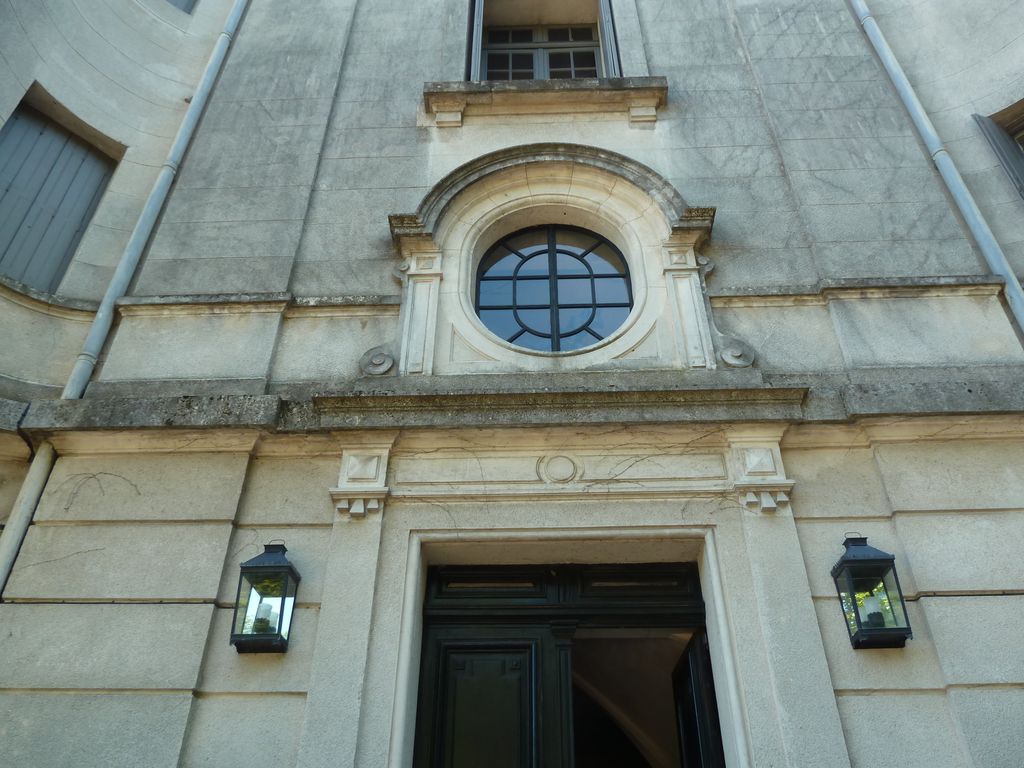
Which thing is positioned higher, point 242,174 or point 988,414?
point 242,174

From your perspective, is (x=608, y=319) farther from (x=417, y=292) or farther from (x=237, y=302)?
(x=237, y=302)

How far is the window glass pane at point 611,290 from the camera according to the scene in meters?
7.56

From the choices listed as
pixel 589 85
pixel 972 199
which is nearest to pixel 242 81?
pixel 589 85

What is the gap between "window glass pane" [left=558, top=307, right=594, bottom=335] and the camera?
732 cm

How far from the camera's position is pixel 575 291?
7637 mm

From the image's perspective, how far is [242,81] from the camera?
938 cm

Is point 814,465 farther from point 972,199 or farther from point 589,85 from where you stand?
point 589,85

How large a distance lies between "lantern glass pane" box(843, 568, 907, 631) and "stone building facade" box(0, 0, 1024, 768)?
256mm

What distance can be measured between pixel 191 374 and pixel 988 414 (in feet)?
21.8

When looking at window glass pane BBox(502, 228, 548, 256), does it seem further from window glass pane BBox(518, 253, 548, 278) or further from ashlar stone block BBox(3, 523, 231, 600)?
ashlar stone block BBox(3, 523, 231, 600)

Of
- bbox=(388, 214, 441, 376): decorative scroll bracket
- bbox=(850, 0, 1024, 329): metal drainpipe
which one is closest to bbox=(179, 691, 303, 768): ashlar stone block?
bbox=(388, 214, 441, 376): decorative scroll bracket

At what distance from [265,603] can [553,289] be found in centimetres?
406

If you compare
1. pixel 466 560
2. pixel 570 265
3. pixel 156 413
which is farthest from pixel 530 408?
Result: pixel 156 413

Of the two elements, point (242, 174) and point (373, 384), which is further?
point (242, 174)
